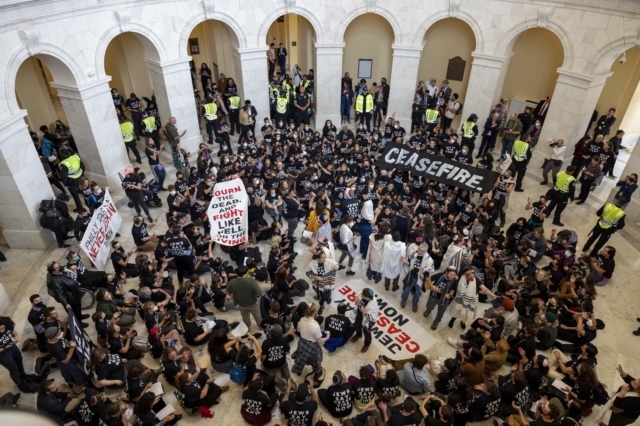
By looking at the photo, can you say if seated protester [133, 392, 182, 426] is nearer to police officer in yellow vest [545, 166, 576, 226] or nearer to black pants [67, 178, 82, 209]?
black pants [67, 178, 82, 209]

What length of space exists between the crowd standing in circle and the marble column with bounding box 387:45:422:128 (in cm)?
332

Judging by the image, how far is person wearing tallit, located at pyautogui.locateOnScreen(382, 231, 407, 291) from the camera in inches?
356

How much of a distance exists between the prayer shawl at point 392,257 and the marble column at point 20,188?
8.48 meters

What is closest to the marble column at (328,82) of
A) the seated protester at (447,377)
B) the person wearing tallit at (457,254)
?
the person wearing tallit at (457,254)

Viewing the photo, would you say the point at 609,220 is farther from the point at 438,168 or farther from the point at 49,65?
the point at 49,65

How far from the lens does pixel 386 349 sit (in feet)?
27.9

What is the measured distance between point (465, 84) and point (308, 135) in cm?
774

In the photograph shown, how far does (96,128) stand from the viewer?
12.5 meters

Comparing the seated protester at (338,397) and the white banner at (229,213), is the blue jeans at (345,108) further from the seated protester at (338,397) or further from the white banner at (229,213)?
the seated protester at (338,397)

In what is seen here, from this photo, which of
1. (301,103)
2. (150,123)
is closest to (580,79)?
(301,103)

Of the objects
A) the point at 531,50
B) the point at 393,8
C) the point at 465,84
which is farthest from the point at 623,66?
the point at 393,8

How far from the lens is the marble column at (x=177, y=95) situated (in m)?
14.2

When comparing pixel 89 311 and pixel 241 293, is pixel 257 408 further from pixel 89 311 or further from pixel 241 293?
pixel 89 311

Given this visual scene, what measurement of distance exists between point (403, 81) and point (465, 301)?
35.1 ft
